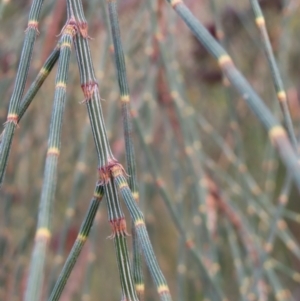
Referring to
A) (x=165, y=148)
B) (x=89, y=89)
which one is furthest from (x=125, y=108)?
(x=165, y=148)

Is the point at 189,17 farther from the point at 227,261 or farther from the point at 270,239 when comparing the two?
the point at 227,261

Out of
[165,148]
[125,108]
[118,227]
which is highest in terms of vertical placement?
[165,148]

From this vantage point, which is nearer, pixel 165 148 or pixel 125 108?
pixel 125 108

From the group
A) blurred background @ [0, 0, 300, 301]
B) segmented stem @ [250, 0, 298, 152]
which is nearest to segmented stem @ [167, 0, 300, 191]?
segmented stem @ [250, 0, 298, 152]

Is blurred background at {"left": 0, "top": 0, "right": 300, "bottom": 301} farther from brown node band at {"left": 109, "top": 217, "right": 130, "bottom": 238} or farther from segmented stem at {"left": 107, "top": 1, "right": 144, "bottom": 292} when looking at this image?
brown node band at {"left": 109, "top": 217, "right": 130, "bottom": 238}

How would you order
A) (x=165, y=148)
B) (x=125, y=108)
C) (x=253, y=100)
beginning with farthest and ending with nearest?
(x=165, y=148) → (x=125, y=108) → (x=253, y=100)

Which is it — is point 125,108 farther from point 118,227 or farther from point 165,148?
point 165,148

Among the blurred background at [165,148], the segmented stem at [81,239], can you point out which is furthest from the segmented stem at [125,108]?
the blurred background at [165,148]

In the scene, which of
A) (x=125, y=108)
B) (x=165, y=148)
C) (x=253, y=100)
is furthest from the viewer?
(x=165, y=148)

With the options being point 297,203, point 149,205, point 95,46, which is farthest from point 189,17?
point 297,203

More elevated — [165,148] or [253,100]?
[165,148]
